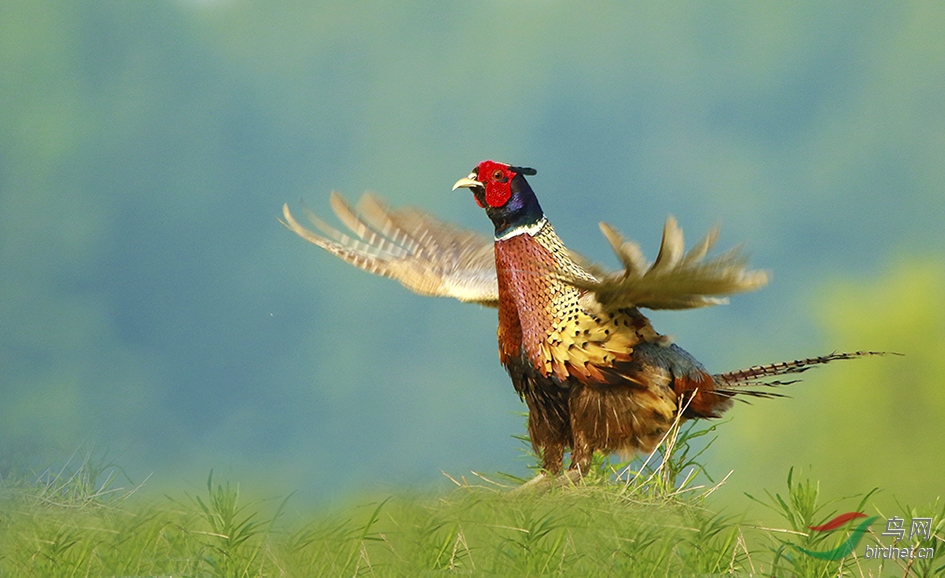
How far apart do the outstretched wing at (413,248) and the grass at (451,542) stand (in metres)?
1.54

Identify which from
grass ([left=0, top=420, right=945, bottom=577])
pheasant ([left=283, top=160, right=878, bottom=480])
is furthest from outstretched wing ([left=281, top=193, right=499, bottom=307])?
grass ([left=0, top=420, right=945, bottom=577])

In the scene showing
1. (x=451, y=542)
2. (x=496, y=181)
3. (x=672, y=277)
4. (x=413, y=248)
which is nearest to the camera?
(x=451, y=542)

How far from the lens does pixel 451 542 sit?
10.8ft

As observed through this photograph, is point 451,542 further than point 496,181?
No

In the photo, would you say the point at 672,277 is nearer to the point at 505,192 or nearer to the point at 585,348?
the point at 585,348

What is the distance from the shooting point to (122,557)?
340 cm

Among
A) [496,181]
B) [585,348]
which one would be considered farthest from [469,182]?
[585,348]

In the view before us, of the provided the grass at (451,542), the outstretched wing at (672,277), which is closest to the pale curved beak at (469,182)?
the outstretched wing at (672,277)

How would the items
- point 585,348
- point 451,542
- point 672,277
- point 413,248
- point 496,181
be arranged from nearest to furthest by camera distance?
1. point 451,542
2. point 672,277
3. point 585,348
4. point 496,181
5. point 413,248

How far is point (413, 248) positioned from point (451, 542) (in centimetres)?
211

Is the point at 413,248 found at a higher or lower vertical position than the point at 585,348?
higher

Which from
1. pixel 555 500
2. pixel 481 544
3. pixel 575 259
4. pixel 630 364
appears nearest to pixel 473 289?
pixel 575 259

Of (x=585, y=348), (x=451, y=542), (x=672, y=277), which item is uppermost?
(x=672, y=277)

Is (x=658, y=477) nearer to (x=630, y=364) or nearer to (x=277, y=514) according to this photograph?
(x=630, y=364)
